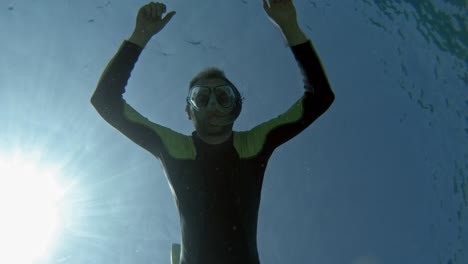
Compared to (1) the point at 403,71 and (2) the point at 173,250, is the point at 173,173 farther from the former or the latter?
(1) the point at 403,71

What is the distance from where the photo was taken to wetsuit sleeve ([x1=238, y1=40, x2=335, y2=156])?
3328 mm

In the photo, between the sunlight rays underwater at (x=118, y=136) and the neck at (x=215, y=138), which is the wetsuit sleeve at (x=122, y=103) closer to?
the neck at (x=215, y=138)

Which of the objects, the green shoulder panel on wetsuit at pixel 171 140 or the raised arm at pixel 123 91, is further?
the green shoulder panel on wetsuit at pixel 171 140

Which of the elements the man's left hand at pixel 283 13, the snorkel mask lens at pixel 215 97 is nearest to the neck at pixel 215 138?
the snorkel mask lens at pixel 215 97

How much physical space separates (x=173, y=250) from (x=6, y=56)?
13230mm

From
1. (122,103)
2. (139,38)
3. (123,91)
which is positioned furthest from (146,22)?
(122,103)

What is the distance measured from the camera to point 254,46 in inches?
556

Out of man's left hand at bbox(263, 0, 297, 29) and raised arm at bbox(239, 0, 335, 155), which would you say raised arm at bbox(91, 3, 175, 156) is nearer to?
raised arm at bbox(239, 0, 335, 155)

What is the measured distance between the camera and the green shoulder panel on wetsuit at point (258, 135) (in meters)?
3.39

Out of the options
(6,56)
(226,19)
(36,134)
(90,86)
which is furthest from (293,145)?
(6,56)

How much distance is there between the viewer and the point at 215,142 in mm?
3389

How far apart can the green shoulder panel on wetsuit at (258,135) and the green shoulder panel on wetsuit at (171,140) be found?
427mm

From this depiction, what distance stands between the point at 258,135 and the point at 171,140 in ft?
2.65

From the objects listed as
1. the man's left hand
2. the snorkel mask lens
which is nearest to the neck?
the snorkel mask lens
